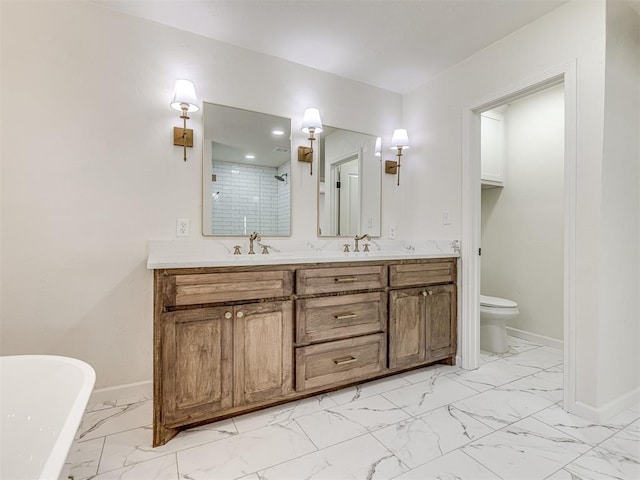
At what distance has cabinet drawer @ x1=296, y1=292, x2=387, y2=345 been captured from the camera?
190 centimetres

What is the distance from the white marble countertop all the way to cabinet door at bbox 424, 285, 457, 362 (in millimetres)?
292

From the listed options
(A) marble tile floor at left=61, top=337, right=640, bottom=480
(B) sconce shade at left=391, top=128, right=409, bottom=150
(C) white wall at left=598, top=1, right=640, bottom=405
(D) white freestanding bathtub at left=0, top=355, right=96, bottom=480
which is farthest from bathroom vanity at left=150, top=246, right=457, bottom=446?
(B) sconce shade at left=391, top=128, right=409, bottom=150

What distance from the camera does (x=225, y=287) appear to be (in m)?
1.67

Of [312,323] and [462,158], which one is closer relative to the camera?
[312,323]

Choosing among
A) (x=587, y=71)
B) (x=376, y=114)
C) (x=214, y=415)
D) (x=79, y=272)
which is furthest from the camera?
(x=376, y=114)

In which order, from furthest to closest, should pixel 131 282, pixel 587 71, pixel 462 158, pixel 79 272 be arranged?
pixel 462 158, pixel 131 282, pixel 79 272, pixel 587 71

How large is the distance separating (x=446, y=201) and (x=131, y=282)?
7.90 ft

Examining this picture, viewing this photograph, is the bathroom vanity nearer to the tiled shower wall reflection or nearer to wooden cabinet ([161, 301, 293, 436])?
wooden cabinet ([161, 301, 293, 436])

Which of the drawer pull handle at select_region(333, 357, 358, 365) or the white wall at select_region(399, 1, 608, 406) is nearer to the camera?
the white wall at select_region(399, 1, 608, 406)

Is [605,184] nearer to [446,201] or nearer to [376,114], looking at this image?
[446,201]

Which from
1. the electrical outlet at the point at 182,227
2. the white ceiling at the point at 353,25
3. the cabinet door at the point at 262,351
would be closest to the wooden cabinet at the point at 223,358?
the cabinet door at the point at 262,351

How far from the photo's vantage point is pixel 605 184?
5.74 feet

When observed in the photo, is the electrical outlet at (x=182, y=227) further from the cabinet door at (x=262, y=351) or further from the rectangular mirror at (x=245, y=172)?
the cabinet door at (x=262, y=351)

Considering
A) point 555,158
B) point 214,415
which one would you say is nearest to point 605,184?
point 555,158
